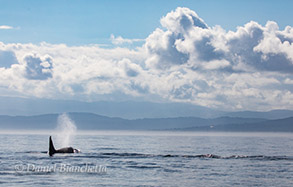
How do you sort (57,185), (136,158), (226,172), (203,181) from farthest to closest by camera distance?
1. (136,158)
2. (226,172)
3. (203,181)
4. (57,185)

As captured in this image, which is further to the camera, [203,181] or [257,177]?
[257,177]

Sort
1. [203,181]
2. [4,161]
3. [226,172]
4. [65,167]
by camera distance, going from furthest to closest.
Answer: [4,161] → [65,167] → [226,172] → [203,181]

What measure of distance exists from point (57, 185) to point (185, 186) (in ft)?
36.5

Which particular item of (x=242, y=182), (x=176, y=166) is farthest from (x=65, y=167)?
(x=242, y=182)

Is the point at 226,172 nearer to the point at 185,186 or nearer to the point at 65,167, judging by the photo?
the point at 185,186

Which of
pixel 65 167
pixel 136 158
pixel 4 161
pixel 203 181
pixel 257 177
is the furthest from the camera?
pixel 136 158

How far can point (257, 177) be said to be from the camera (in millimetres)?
44750

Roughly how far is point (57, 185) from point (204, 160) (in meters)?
26.4

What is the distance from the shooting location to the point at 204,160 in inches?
2381

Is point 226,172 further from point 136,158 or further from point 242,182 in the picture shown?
point 136,158

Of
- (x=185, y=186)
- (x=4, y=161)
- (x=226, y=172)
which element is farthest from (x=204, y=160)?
(x=4, y=161)

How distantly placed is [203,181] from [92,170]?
1348cm

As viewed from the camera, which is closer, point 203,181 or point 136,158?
point 203,181

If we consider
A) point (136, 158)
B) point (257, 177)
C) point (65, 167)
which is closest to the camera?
point (257, 177)
